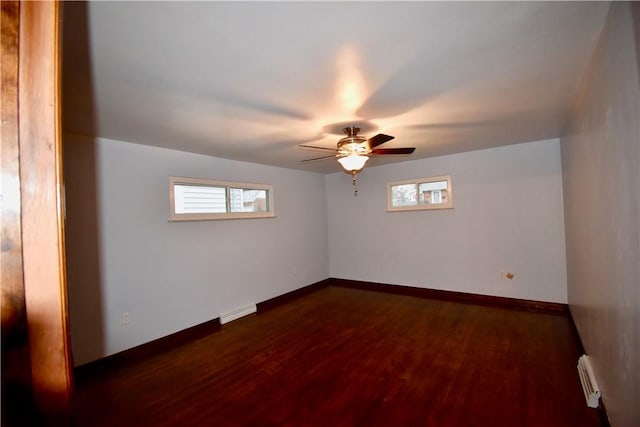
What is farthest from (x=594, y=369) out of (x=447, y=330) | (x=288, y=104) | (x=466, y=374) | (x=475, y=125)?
(x=288, y=104)

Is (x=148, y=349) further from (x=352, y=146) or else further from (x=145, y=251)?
(x=352, y=146)

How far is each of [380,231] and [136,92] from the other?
165 inches

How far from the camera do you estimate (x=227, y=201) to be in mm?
4008

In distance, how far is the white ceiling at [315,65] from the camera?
1248 millimetres

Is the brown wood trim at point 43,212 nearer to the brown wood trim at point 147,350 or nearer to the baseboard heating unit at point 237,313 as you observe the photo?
the brown wood trim at point 147,350

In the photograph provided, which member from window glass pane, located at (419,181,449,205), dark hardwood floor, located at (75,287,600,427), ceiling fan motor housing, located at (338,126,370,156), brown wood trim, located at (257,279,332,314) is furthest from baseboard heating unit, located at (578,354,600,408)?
brown wood trim, located at (257,279,332,314)

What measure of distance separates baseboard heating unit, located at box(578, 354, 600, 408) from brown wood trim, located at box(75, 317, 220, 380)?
368 centimetres

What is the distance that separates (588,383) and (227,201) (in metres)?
4.16

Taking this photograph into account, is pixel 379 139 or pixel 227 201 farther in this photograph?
pixel 227 201

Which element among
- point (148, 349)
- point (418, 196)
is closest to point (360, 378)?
point (148, 349)

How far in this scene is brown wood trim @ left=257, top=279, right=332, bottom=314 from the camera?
4.36m

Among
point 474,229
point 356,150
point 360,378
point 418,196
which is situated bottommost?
point 360,378

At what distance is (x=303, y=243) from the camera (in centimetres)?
521

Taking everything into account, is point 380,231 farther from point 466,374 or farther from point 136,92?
point 136,92
